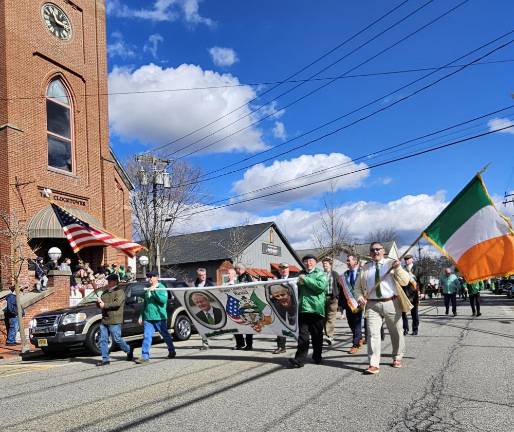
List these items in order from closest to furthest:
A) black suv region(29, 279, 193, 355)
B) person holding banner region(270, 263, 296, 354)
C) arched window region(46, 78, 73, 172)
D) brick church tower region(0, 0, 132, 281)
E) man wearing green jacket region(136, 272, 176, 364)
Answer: person holding banner region(270, 263, 296, 354) → man wearing green jacket region(136, 272, 176, 364) → black suv region(29, 279, 193, 355) → brick church tower region(0, 0, 132, 281) → arched window region(46, 78, 73, 172)

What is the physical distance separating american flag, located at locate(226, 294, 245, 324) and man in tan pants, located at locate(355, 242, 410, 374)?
271 centimetres

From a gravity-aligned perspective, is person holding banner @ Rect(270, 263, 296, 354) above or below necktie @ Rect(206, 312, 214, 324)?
above

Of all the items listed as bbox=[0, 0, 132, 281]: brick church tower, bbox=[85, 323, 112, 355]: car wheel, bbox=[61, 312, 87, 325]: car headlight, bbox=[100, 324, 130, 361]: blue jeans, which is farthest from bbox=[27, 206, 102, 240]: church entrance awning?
bbox=[100, 324, 130, 361]: blue jeans

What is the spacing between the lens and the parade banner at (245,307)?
873 centimetres

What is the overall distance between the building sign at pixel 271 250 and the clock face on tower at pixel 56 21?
25.7 metres

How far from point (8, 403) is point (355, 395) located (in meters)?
4.47

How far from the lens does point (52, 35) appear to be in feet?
71.6

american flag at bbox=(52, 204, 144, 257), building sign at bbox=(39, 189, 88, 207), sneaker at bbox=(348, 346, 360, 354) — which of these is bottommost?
sneaker at bbox=(348, 346, 360, 354)

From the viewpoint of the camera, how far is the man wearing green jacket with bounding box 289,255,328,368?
8.16 metres

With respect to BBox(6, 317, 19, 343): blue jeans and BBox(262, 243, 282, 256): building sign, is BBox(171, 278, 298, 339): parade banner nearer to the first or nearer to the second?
BBox(6, 317, 19, 343): blue jeans

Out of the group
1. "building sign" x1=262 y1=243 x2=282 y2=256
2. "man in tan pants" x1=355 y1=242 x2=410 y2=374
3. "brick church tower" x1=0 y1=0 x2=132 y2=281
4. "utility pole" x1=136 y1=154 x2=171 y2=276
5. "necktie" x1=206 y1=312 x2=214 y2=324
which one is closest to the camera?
"man in tan pants" x1=355 y1=242 x2=410 y2=374

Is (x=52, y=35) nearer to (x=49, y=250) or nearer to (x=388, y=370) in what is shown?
(x=49, y=250)

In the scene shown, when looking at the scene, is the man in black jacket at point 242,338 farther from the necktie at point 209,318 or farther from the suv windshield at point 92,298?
the suv windshield at point 92,298

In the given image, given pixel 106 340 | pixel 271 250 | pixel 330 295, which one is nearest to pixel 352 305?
pixel 330 295
